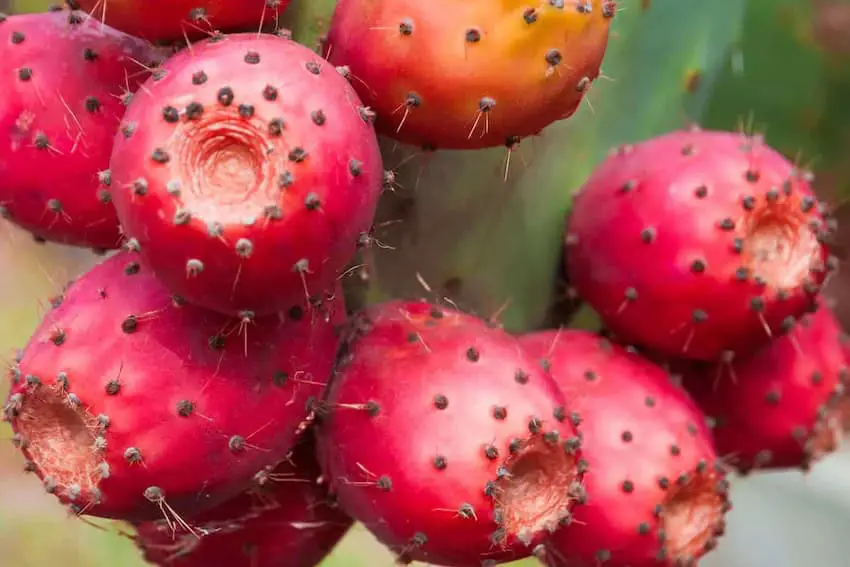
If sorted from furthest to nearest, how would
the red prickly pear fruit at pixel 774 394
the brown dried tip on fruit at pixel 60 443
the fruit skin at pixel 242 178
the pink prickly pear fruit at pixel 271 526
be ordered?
the red prickly pear fruit at pixel 774 394 → the pink prickly pear fruit at pixel 271 526 → the brown dried tip on fruit at pixel 60 443 → the fruit skin at pixel 242 178

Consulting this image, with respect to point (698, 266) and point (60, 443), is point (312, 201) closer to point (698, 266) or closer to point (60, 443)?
point (60, 443)

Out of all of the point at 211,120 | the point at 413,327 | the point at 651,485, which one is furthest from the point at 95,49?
the point at 651,485

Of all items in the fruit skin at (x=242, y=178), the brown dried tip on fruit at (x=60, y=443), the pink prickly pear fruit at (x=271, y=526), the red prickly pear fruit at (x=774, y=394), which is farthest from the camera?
the red prickly pear fruit at (x=774, y=394)

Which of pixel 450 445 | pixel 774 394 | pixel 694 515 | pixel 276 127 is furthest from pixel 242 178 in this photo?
pixel 774 394

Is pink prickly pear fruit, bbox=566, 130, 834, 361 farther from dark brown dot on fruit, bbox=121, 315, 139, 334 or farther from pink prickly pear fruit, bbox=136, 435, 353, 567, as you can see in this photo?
dark brown dot on fruit, bbox=121, 315, 139, 334

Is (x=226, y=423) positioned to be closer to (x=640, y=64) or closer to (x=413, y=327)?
(x=413, y=327)

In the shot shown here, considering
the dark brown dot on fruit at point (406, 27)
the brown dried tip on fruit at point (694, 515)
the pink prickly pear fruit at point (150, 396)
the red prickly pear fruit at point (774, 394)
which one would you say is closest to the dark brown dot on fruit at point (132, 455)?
the pink prickly pear fruit at point (150, 396)

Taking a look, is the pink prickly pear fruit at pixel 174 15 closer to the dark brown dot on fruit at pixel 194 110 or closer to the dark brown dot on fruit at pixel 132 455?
the dark brown dot on fruit at pixel 194 110

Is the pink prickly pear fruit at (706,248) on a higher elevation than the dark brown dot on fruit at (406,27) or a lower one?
lower
